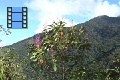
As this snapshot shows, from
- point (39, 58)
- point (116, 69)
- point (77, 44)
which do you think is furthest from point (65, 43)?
point (116, 69)

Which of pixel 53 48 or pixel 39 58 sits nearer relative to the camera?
pixel 39 58

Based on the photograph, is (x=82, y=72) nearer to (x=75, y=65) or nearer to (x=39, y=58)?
(x=75, y=65)

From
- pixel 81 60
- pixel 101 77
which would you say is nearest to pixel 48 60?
pixel 81 60

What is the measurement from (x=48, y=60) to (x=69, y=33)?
1189 millimetres

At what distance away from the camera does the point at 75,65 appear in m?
9.52

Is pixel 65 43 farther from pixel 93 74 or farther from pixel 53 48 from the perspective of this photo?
pixel 93 74

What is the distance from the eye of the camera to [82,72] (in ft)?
29.7

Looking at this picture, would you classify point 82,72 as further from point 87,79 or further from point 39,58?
point 39,58

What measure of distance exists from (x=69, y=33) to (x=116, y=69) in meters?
1.99

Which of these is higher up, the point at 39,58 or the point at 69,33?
the point at 69,33

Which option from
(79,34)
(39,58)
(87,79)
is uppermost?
(79,34)

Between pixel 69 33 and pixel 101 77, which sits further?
pixel 69 33

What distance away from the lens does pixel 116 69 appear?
952 cm

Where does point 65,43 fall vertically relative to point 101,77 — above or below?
above
